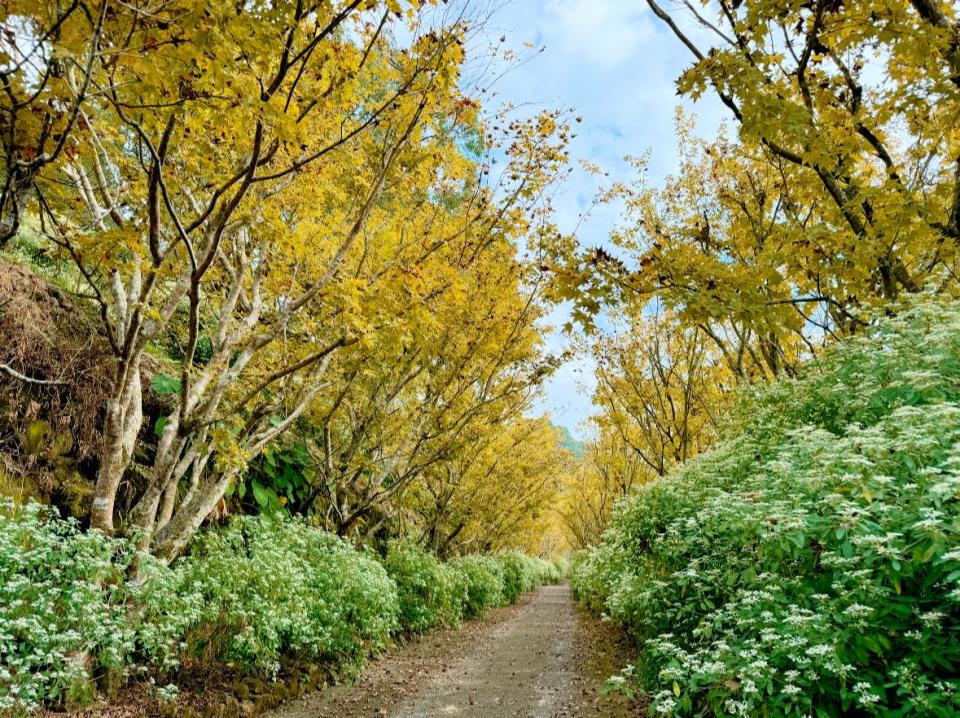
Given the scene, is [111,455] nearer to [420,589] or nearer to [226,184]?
[226,184]

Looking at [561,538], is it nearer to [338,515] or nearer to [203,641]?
[338,515]

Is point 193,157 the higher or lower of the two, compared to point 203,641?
higher

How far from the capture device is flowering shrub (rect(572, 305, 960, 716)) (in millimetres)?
2570

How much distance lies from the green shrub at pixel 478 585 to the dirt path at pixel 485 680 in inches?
94.0

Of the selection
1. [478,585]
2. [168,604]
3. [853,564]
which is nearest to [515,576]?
[478,585]

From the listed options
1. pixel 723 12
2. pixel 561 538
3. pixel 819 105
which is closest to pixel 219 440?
pixel 723 12

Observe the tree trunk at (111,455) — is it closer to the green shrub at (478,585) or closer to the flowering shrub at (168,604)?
the flowering shrub at (168,604)

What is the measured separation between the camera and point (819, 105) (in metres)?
5.96

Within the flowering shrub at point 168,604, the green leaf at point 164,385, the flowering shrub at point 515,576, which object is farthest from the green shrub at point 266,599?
the flowering shrub at point 515,576

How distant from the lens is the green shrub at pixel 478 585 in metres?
16.5

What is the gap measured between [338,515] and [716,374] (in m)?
10.7

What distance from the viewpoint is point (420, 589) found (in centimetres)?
1264

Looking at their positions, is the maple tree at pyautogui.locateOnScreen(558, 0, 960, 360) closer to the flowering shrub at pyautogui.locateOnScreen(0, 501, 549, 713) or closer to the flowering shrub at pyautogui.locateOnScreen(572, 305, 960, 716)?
the flowering shrub at pyautogui.locateOnScreen(572, 305, 960, 716)

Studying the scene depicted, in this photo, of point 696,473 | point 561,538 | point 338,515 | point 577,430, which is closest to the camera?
point 696,473
